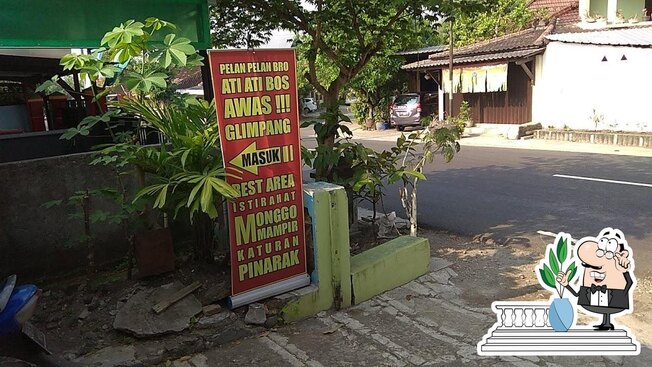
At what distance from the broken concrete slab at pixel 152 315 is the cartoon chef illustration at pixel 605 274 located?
8.42 ft

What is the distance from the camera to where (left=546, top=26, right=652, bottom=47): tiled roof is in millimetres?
14539

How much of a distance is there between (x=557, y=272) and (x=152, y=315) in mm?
2783

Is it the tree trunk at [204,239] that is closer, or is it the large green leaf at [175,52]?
the large green leaf at [175,52]

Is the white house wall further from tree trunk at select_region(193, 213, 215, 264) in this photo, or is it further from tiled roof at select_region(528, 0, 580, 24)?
tree trunk at select_region(193, 213, 215, 264)

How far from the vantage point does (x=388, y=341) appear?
380 cm

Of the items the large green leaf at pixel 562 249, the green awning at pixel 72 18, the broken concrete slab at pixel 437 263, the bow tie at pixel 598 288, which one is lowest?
the broken concrete slab at pixel 437 263

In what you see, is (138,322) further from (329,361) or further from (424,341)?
(424,341)

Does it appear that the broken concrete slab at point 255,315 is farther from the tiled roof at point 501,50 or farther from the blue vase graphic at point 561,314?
the tiled roof at point 501,50

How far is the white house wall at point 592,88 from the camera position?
1463 centimetres

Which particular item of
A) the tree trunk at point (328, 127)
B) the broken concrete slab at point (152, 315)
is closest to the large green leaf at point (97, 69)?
the broken concrete slab at point (152, 315)

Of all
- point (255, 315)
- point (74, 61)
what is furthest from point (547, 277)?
point (74, 61)

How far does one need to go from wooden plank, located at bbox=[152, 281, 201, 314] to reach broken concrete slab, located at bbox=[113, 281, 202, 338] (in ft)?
0.09

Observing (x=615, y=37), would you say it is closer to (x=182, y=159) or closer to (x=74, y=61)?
(x=182, y=159)

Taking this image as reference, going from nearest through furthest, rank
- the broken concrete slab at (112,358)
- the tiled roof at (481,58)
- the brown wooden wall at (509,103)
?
the broken concrete slab at (112,358)
the tiled roof at (481,58)
the brown wooden wall at (509,103)
